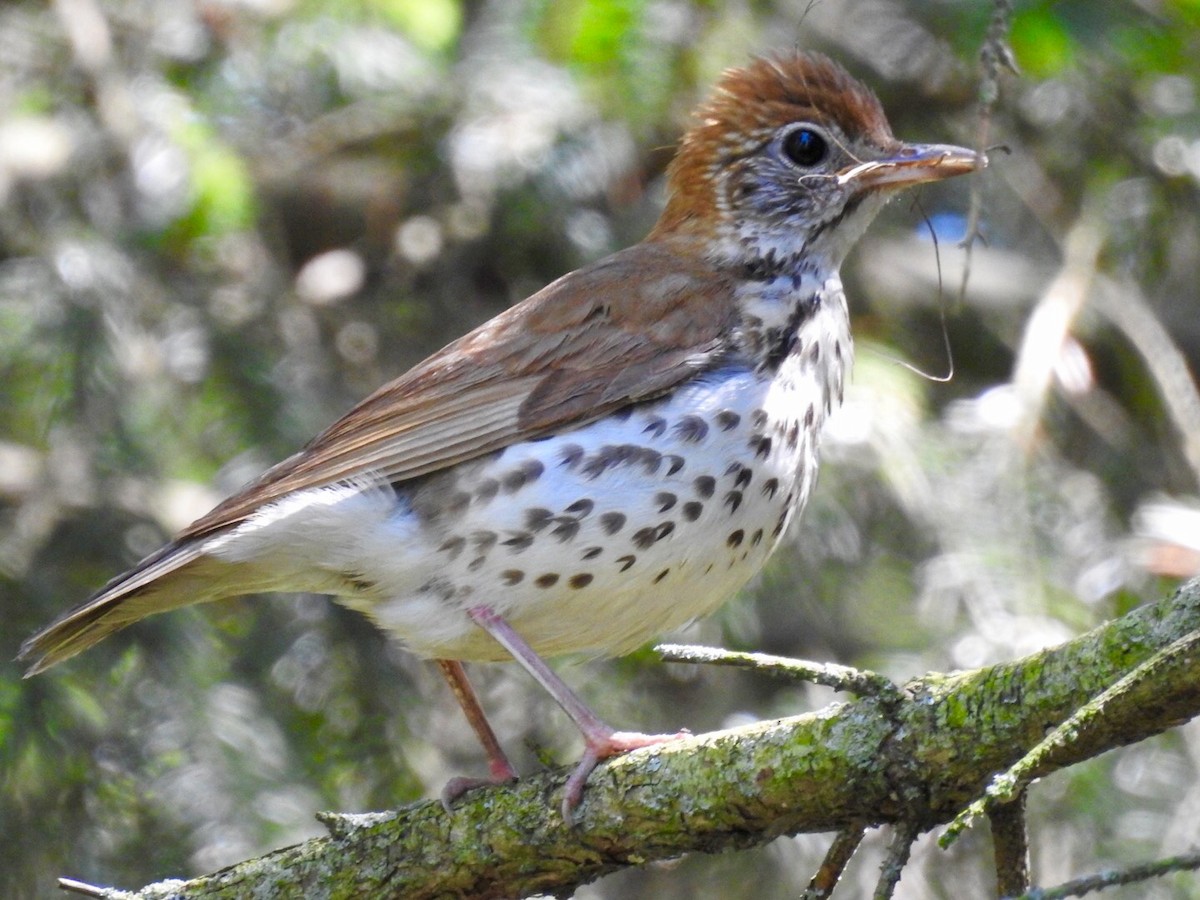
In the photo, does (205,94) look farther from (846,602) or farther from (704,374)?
(846,602)

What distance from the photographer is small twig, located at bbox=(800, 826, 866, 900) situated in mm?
2236

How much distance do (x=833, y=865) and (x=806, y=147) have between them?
2.13 metres

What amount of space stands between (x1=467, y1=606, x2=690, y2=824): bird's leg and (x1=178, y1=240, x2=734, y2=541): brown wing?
15.2 inches

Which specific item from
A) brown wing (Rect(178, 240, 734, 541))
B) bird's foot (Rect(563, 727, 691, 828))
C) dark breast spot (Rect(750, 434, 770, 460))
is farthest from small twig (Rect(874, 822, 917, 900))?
brown wing (Rect(178, 240, 734, 541))

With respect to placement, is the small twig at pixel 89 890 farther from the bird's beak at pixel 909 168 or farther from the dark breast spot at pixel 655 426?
the bird's beak at pixel 909 168

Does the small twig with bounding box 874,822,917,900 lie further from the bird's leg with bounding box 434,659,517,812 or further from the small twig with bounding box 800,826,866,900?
the bird's leg with bounding box 434,659,517,812

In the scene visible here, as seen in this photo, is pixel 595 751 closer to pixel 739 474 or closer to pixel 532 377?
pixel 739 474

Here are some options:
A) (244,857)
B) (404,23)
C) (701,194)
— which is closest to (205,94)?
(404,23)

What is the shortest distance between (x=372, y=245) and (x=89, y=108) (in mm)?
1113

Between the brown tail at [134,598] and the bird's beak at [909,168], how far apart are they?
5.73 ft

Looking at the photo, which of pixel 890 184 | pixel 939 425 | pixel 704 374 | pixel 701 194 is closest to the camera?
pixel 704 374

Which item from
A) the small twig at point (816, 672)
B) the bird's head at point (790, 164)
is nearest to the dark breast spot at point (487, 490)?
the bird's head at point (790, 164)

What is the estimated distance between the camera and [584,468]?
328 centimetres

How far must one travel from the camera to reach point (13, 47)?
435 cm
